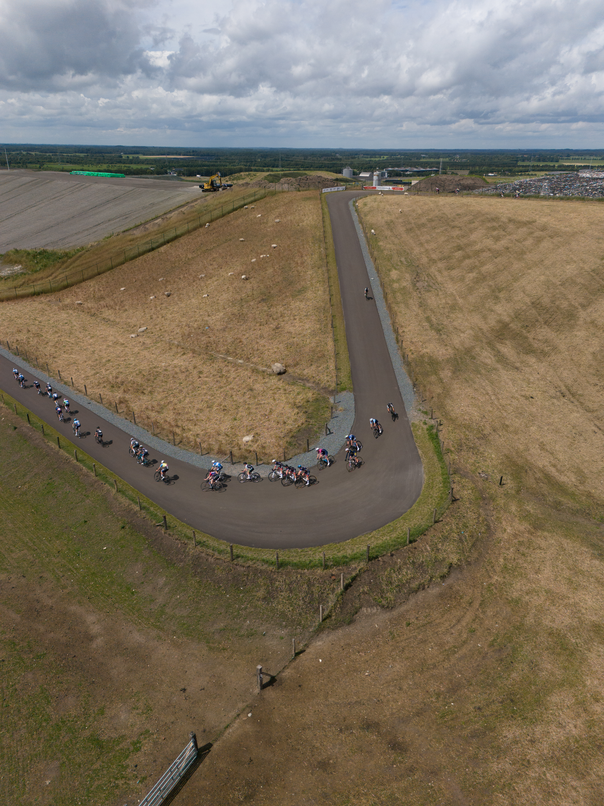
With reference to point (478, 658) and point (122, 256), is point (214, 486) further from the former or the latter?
point (122, 256)

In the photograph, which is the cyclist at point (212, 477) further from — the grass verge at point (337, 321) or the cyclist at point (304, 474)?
the grass verge at point (337, 321)

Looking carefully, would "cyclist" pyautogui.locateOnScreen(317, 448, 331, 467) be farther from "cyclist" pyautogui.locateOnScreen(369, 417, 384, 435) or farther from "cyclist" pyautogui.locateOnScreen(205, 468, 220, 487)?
"cyclist" pyautogui.locateOnScreen(205, 468, 220, 487)

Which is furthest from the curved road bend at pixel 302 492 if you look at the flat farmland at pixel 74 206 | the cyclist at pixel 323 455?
the flat farmland at pixel 74 206

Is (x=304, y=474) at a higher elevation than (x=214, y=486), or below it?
higher

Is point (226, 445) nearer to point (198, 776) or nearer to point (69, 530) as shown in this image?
point (69, 530)

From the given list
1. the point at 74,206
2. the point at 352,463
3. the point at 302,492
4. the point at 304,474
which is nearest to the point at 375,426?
the point at 352,463

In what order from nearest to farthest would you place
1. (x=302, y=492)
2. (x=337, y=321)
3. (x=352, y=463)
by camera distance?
(x=302, y=492) < (x=352, y=463) < (x=337, y=321)

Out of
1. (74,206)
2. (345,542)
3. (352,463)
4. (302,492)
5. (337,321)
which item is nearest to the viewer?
(345,542)
